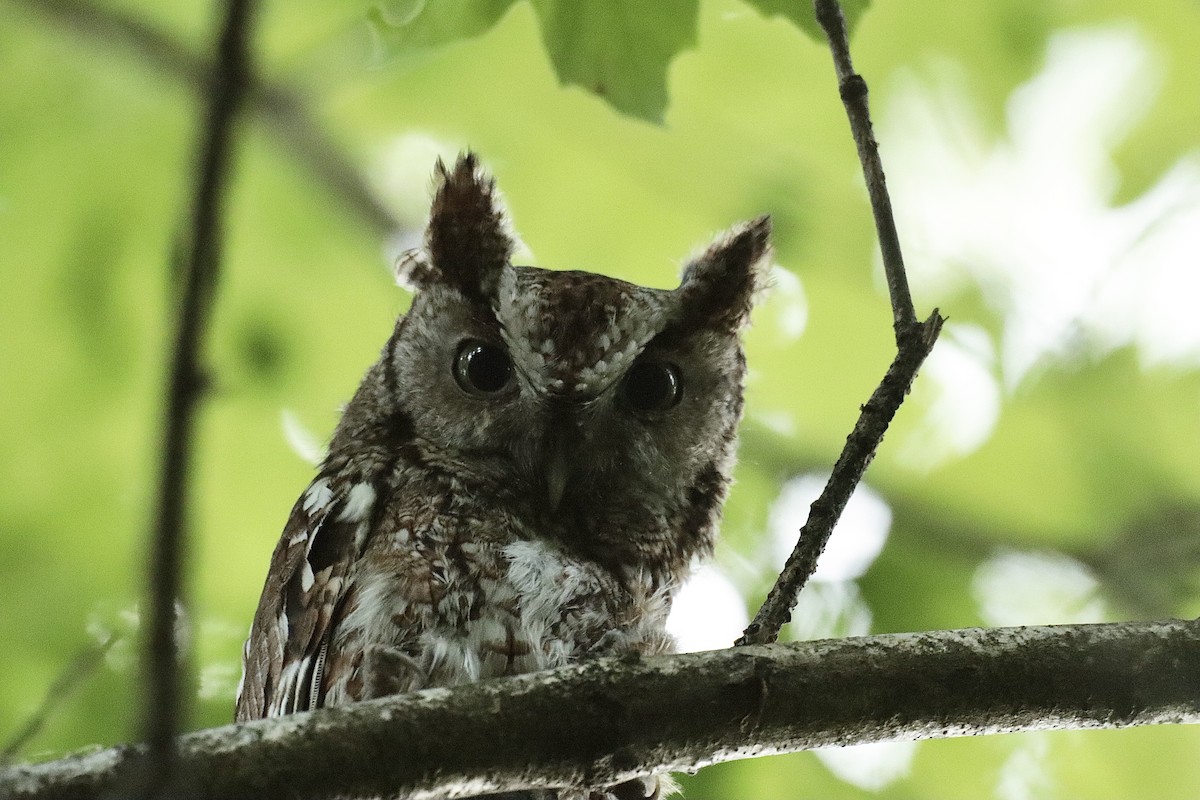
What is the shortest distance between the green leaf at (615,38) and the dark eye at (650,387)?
86 centimetres

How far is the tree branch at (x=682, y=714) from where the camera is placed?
1.78m

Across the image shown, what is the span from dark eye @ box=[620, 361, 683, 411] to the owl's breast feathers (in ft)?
1.75

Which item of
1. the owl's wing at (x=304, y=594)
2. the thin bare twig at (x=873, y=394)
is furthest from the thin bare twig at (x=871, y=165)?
the owl's wing at (x=304, y=594)

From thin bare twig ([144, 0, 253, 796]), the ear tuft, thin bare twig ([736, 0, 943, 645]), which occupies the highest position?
the ear tuft

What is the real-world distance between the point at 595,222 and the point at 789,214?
82cm

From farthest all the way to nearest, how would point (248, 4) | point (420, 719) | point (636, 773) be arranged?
point (636, 773), point (420, 719), point (248, 4)

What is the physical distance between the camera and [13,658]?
Answer: 13.8ft

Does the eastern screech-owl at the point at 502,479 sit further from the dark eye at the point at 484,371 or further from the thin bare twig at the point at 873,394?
the thin bare twig at the point at 873,394

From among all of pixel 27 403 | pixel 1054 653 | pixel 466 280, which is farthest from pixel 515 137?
pixel 1054 653

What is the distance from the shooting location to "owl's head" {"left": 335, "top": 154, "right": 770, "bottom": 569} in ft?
10.7

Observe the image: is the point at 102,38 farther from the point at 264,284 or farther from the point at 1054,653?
the point at 1054,653

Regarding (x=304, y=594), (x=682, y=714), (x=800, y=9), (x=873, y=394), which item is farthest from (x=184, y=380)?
(x=800, y=9)

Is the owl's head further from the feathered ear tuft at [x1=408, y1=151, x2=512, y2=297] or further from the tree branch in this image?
the tree branch

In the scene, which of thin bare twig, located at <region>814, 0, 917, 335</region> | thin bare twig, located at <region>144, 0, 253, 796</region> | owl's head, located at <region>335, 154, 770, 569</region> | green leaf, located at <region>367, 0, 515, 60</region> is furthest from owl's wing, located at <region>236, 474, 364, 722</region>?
thin bare twig, located at <region>144, 0, 253, 796</region>
